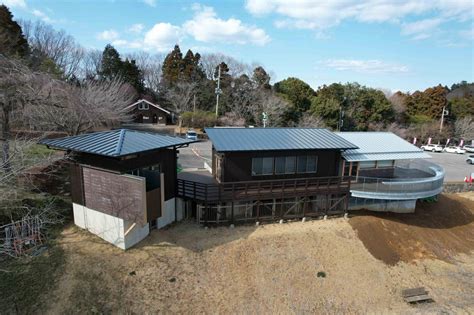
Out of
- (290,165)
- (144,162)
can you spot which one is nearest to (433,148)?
(290,165)

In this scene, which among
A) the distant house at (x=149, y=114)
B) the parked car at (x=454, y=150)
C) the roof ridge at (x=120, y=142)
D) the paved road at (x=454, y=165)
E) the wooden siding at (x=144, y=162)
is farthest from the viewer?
the distant house at (x=149, y=114)

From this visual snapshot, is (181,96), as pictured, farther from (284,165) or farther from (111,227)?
(111,227)

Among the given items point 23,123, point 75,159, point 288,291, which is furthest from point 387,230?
point 23,123

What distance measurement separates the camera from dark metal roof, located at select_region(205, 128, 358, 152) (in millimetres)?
15719

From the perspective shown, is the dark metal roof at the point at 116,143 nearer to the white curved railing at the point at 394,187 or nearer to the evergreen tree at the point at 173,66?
the white curved railing at the point at 394,187

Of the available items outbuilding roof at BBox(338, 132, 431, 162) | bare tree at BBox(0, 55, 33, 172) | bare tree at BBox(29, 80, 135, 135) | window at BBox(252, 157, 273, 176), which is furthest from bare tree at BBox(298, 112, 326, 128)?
bare tree at BBox(0, 55, 33, 172)

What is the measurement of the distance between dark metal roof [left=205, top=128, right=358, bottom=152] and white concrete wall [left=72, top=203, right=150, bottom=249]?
18.7 ft

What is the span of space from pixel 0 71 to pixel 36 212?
6841 mm

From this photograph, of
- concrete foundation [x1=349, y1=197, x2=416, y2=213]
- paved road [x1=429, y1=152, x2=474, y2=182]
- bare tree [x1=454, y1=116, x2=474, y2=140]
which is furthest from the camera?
bare tree [x1=454, y1=116, x2=474, y2=140]

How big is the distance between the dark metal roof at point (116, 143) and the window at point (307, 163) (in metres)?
7.04

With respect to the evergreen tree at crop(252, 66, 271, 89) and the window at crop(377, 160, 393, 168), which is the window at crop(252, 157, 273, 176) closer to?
the window at crop(377, 160, 393, 168)

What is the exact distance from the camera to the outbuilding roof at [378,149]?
17.8 meters

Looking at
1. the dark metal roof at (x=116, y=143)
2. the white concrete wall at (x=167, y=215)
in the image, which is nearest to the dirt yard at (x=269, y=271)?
the white concrete wall at (x=167, y=215)

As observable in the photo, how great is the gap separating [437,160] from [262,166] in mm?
31293
